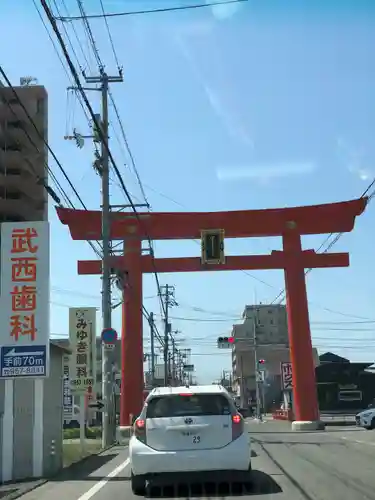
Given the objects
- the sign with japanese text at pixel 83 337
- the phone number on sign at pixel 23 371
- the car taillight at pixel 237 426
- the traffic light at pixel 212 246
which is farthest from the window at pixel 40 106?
the car taillight at pixel 237 426

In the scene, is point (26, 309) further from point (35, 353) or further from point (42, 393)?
point (42, 393)

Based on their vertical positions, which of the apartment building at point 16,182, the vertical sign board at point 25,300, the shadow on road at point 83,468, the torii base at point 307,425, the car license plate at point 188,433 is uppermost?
the apartment building at point 16,182

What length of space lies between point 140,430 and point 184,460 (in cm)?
78

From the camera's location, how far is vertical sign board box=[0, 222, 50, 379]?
1154cm

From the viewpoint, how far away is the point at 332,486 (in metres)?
9.47

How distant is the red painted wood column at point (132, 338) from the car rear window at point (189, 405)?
17640mm

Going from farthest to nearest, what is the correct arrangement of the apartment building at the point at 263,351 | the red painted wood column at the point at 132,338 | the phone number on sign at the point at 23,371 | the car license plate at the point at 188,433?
the apartment building at the point at 263,351 → the red painted wood column at the point at 132,338 → the phone number on sign at the point at 23,371 → the car license plate at the point at 188,433

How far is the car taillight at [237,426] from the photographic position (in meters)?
9.16

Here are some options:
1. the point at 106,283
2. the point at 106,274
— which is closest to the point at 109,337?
the point at 106,283

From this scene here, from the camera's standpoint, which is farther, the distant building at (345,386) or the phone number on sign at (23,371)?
the distant building at (345,386)

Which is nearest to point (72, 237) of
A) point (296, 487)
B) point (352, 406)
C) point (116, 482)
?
point (116, 482)

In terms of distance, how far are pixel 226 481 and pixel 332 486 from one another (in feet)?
5.48

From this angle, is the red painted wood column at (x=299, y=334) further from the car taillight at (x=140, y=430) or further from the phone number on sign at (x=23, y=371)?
the car taillight at (x=140, y=430)

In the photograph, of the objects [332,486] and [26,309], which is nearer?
[332,486]
